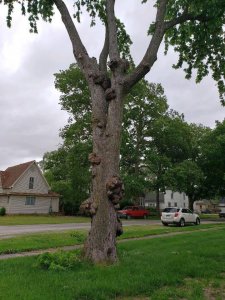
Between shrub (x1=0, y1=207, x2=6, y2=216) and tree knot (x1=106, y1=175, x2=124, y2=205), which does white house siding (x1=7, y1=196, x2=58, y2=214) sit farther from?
tree knot (x1=106, y1=175, x2=124, y2=205)

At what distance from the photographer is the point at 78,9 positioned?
1323cm

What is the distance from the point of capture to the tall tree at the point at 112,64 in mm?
9320

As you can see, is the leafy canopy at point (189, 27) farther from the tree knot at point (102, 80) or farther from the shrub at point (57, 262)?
the shrub at point (57, 262)

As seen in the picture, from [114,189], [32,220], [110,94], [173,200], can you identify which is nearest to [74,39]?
[110,94]

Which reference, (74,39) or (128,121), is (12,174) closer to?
(128,121)

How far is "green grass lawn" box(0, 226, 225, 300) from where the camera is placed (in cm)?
654

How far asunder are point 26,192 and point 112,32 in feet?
133

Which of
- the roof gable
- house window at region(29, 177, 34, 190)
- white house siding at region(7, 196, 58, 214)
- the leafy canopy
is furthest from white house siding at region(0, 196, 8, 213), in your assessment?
the leafy canopy

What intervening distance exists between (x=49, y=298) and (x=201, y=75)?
437 inches

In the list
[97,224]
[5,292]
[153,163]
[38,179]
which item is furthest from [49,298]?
[38,179]

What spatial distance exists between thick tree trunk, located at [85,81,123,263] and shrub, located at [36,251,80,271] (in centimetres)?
56

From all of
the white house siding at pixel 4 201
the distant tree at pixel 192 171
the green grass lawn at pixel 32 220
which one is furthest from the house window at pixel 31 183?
the distant tree at pixel 192 171

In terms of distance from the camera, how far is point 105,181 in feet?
31.1

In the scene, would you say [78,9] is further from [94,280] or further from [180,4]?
[94,280]
